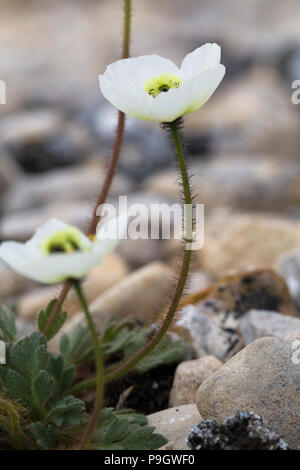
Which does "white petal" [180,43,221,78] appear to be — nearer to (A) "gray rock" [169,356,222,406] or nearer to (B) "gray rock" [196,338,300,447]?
(B) "gray rock" [196,338,300,447]

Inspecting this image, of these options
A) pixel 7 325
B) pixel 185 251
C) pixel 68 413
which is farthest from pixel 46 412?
pixel 185 251

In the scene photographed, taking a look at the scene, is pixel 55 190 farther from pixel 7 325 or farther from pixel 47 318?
pixel 47 318

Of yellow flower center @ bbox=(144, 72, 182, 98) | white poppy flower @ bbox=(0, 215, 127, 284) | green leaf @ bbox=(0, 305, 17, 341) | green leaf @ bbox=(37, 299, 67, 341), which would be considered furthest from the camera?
green leaf @ bbox=(0, 305, 17, 341)

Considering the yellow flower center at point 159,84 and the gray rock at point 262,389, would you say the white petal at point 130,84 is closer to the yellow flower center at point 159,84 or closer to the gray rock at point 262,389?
the yellow flower center at point 159,84

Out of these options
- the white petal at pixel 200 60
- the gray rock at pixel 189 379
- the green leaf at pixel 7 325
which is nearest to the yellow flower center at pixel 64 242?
the white petal at pixel 200 60

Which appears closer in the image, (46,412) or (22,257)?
(22,257)

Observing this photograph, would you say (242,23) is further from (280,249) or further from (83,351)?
(83,351)

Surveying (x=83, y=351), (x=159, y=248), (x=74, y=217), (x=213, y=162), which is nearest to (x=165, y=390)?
(x=83, y=351)

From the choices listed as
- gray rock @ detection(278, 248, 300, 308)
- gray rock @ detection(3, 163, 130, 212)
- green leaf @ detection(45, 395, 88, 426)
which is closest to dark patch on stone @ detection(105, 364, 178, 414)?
green leaf @ detection(45, 395, 88, 426)
